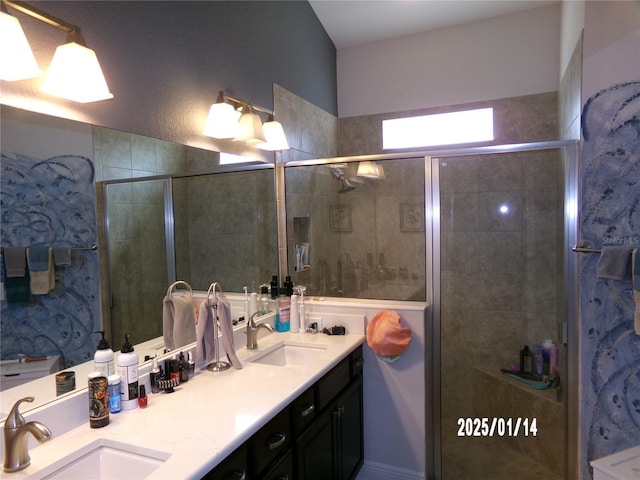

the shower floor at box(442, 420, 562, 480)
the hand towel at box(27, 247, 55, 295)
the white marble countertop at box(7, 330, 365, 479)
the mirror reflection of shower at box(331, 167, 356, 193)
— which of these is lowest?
the shower floor at box(442, 420, 562, 480)

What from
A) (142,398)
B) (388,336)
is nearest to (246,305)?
(388,336)

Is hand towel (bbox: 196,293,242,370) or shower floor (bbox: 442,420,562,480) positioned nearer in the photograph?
hand towel (bbox: 196,293,242,370)

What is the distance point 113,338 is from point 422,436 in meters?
1.80

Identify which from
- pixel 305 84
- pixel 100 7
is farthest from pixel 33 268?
pixel 305 84

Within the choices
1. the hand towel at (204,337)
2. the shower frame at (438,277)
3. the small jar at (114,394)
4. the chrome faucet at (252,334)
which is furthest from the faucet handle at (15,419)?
the shower frame at (438,277)

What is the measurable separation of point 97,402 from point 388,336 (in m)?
1.49

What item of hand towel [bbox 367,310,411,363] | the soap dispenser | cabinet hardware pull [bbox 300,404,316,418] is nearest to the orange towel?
hand towel [bbox 367,310,411,363]

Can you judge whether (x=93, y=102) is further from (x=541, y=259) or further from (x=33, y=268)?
(x=541, y=259)

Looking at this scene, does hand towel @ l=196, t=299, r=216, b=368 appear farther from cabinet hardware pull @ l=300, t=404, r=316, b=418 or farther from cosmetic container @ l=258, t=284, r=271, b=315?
cosmetic container @ l=258, t=284, r=271, b=315

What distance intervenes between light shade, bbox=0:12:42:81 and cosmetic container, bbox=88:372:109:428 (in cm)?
97

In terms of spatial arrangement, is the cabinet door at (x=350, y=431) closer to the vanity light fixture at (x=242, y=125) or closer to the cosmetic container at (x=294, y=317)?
the cosmetic container at (x=294, y=317)

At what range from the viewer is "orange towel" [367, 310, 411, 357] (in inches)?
93.7

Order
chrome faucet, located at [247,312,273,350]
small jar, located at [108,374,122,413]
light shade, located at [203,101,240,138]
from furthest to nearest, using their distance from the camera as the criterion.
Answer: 1. chrome faucet, located at [247,312,273,350]
2. light shade, located at [203,101,240,138]
3. small jar, located at [108,374,122,413]

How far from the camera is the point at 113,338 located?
162cm
